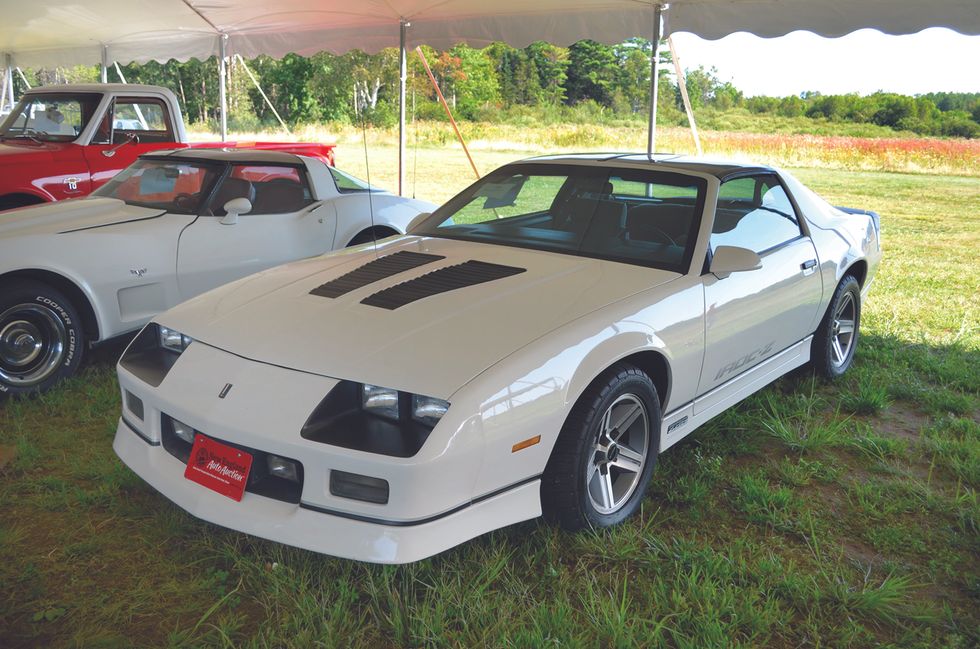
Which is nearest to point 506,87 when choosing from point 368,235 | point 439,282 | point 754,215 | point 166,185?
point 368,235

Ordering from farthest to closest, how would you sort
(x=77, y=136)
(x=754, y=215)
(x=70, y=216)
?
(x=77, y=136) → (x=70, y=216) → (x=754, y=215)

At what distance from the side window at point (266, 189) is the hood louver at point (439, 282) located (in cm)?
242

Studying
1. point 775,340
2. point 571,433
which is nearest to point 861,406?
point 775,340

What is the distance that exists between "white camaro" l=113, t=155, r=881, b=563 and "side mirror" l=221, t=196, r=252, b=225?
4.65 ft

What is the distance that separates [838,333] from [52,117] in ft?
22.2

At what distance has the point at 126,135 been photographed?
282 inches

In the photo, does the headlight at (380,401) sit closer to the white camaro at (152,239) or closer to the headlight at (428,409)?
the headlight at (428,409)

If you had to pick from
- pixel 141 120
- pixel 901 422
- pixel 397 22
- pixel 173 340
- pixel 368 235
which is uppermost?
pixel 397 22

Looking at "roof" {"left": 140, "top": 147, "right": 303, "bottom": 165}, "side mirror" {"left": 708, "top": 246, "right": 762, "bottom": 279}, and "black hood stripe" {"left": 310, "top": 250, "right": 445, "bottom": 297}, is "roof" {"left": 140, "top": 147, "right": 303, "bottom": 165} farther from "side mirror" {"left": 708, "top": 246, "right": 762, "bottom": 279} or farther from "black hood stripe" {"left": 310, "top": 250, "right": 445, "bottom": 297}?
"side mirror" {"left": 708, "top": 246, "right": 762, "bottom": 279}

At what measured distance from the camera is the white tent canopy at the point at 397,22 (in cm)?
652

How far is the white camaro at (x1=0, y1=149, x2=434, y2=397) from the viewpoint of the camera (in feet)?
13.9

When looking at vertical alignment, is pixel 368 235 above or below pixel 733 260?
below

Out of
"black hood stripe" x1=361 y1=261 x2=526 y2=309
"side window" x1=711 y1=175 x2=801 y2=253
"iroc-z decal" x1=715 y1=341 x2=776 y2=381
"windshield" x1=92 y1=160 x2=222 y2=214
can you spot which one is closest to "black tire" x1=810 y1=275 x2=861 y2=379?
"side window" x1=711 y1=175 x2=801 y2=253

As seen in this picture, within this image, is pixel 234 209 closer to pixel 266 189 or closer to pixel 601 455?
pixel 266 189
